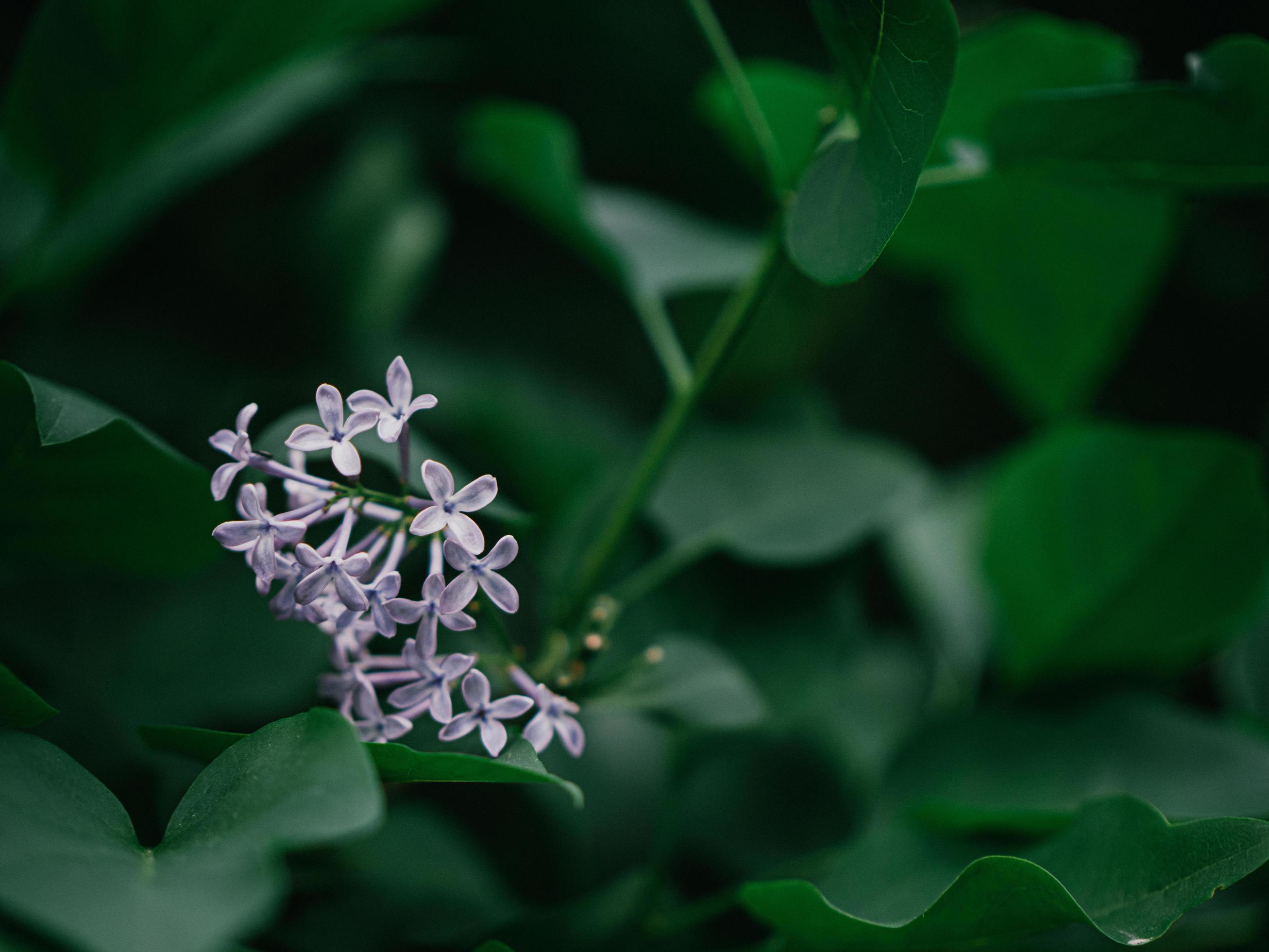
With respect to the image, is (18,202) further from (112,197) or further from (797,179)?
(797,179)

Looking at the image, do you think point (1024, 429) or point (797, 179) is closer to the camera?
point (797, 179)

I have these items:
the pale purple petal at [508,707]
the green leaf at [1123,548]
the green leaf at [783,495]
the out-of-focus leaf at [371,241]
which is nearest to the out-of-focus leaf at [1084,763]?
the green leaf at [1123,548]

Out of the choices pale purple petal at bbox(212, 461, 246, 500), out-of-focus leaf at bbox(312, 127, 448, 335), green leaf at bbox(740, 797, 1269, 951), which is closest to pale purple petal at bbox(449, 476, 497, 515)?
pale purple petal at bbox(212, 461, 246, 500)

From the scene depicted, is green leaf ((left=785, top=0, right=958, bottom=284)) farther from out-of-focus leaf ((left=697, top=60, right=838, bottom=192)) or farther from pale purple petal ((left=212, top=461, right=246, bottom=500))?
pale purple petal ((left=212, top=461, right=246, bottom=500))

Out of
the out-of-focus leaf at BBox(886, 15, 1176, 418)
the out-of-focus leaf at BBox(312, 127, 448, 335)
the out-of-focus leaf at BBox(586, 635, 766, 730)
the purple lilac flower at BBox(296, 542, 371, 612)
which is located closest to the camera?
the purple lilac flower at BBox(296, 542, 371, 612)

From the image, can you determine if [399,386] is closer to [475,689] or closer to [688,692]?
[475,689]

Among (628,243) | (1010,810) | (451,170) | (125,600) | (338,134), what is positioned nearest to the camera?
(1010,810)

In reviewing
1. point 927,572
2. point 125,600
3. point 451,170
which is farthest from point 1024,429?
point 125,600
